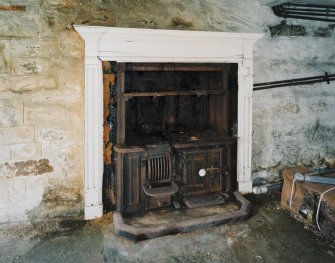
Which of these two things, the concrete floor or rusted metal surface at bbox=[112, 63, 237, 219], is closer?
the concrete floor

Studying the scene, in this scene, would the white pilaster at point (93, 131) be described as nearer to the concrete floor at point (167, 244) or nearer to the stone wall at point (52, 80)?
the stone wall at point (52, 80)

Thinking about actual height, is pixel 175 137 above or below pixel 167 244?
above

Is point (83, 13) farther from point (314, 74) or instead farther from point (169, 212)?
point (314, 74)

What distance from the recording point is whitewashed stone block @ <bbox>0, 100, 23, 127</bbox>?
2662mm

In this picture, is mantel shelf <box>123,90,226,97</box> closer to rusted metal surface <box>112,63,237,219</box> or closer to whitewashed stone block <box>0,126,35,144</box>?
rusted metal surface <box>112,63,237,219</box>

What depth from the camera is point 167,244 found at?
2584 millimetres

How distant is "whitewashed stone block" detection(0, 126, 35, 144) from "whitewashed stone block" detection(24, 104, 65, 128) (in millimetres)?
75

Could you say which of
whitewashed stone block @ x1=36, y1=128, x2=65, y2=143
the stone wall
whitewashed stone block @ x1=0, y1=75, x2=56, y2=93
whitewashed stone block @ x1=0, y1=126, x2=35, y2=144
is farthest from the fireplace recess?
whitewashed stone block @ x1=0, y1=126, x2=35, y2=144

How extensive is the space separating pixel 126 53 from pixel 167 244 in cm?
178

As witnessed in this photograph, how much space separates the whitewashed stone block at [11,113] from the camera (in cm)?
266

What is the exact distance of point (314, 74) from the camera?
370 cm

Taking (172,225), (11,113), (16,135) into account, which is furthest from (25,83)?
(172,225)

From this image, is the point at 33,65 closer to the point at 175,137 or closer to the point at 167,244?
the point at 175,137

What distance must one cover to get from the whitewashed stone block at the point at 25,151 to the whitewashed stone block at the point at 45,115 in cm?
20
